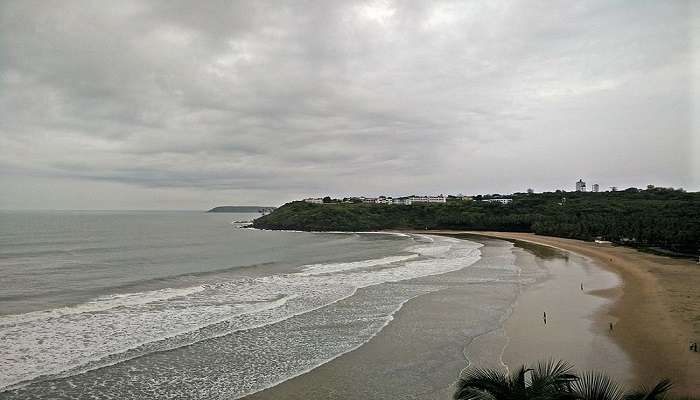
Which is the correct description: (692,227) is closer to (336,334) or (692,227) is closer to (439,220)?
(336,334)

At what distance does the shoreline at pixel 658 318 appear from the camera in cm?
1305

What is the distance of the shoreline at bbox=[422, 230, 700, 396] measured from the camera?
42.8 ft

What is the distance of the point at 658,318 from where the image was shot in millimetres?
19172

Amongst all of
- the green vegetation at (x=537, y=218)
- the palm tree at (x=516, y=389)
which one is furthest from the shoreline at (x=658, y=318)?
the green vegetation at (x=537, y=218)

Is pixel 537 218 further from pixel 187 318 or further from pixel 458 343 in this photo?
pixel 187 318

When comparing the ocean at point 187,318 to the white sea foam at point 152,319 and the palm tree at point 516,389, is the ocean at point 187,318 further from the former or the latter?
the palm tree at point 516,389

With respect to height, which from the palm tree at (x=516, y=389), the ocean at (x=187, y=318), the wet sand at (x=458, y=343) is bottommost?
the wet sand at (x=458, y=343)

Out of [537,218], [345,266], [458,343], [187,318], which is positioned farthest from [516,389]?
[537,218]

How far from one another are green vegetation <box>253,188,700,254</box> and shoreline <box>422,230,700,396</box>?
1727cm

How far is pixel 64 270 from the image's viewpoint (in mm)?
33562

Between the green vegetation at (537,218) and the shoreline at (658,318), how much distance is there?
56.6ft

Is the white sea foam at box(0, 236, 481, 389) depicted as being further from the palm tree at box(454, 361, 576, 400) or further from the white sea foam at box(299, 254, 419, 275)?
the palm tree at box(454, 361, 576, 400)

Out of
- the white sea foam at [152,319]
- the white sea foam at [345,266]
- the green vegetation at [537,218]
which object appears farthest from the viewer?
the green vegetation at [537,218]

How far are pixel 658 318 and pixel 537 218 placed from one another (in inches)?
2711
